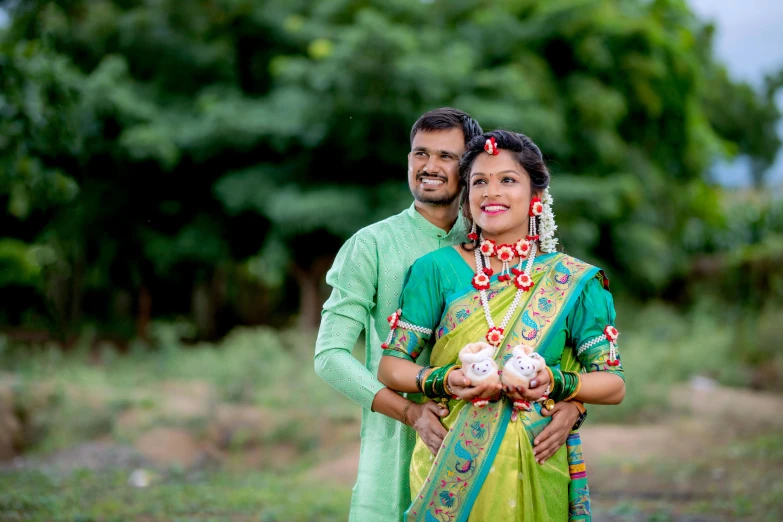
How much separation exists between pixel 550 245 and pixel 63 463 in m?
7.17

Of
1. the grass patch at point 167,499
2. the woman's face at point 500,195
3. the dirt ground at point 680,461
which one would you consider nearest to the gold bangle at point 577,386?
the woman's face at point 500,195

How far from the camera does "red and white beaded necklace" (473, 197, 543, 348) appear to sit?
2.41 metres

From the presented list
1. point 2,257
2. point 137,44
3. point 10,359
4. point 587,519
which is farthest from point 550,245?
point 2,257

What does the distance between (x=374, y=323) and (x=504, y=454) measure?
697mm

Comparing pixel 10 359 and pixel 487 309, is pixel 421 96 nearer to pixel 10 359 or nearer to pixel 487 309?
pixel 10 359

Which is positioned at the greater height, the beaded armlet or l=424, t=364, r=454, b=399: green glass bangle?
the beaded armlet

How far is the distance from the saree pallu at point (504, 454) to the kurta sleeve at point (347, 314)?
0.32 meters

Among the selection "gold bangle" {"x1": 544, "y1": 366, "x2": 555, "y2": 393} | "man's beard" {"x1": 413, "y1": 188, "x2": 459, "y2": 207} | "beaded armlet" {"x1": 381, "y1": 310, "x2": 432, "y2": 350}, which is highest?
"man's beard" {"x1": 413, "y1": 188, "x2": 459, "y2": 207}

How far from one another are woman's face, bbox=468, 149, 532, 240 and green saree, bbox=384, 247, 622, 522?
13cm

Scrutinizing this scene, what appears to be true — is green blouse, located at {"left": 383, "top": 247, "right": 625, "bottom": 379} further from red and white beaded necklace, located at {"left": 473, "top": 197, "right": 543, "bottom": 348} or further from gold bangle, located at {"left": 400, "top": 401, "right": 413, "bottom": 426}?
gold bangle, located at {"left": 400, "top": 401, "right": 413, "bottom": 426}

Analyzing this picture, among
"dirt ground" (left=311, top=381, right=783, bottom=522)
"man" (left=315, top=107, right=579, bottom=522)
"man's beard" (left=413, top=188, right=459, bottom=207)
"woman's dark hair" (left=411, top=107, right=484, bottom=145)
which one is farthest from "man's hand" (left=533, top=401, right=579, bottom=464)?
"dirt ground" (left=311, top=381, right=783, bottom=522)

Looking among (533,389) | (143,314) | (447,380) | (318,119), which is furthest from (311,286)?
(533,389)

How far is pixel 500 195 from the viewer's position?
2480mm

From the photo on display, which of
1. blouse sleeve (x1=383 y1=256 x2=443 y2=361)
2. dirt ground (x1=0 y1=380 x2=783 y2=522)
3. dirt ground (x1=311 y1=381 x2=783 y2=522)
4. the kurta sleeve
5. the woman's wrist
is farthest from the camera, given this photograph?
dirt ground (x1=0 y1=380 x2=783 y2=522)
